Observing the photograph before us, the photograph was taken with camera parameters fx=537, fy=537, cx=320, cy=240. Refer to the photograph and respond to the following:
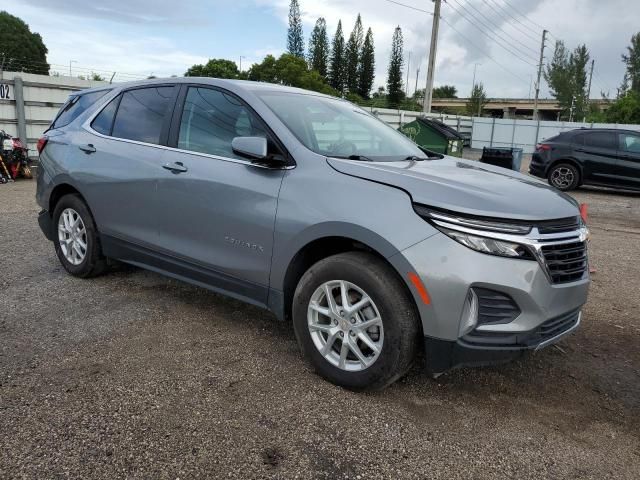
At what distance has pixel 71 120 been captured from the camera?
4809 mm

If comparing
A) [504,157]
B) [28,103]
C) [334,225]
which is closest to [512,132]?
[504,157]

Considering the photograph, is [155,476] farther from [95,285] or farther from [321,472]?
[95,285]

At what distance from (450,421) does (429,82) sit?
84.4 feet

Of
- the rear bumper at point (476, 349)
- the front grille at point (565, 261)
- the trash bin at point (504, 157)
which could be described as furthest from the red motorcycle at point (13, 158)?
the front grille at point (565, 261)

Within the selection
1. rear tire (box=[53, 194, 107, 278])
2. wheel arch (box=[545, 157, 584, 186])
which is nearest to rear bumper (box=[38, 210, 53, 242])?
rear tire (box=[53, 194, 107, 278])

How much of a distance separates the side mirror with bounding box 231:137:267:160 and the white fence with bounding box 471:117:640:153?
32878mm

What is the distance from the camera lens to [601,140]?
1260 cm

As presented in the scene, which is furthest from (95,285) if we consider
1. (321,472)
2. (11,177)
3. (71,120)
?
(11,177)

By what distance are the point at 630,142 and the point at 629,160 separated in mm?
406

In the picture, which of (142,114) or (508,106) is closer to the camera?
(142,114)

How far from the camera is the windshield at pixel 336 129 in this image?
3.42 m

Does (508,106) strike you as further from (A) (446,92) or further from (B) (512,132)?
(B) (512,132)

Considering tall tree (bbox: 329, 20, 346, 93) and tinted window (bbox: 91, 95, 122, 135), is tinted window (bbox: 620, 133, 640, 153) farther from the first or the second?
tall tree (bbox: 329, 20, 346, 93)

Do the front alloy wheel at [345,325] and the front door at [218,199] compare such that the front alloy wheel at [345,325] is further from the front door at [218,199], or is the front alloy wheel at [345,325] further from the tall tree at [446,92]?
the tall tree at [446,92]
